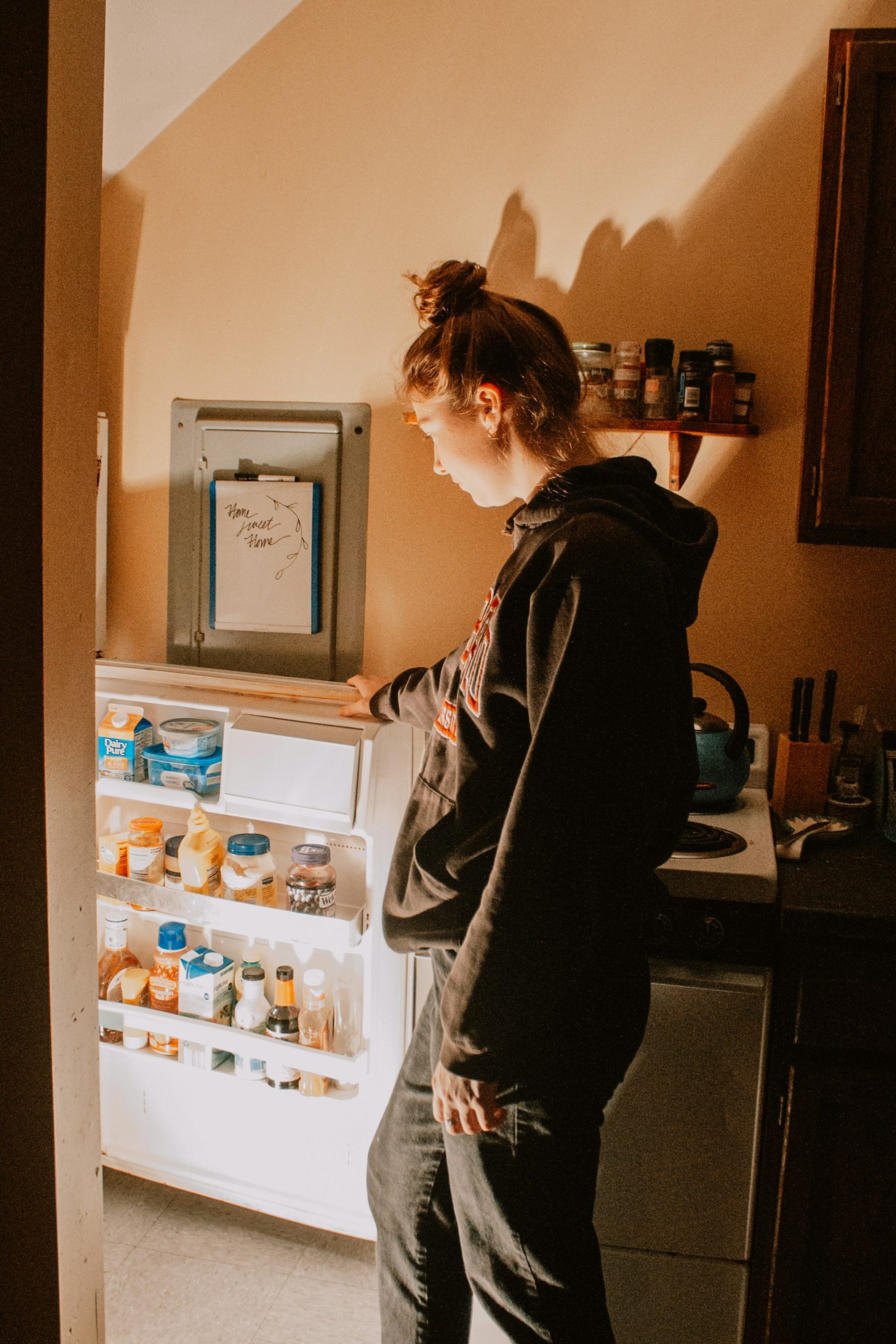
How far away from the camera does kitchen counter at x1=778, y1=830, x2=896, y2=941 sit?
127cm

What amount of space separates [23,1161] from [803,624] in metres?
1.52

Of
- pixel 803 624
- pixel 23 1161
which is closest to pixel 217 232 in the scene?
pixel 803 624

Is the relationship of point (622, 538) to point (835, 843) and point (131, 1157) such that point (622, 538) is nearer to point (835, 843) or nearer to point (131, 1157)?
point (835, 843)

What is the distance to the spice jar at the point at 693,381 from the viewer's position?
5.27 ft

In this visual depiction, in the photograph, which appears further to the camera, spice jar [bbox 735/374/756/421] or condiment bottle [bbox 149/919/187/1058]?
condiment bottle [bbox 149/919/187/1058]

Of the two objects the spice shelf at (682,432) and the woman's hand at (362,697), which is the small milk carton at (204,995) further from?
the spice shelf at (682,432)

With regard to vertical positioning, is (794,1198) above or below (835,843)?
below

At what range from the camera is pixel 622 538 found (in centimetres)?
93

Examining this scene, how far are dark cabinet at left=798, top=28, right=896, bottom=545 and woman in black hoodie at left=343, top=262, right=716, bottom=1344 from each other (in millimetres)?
476

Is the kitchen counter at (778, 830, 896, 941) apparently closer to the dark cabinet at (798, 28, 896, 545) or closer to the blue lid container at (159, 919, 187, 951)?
the dark cabinet at (798, 28, 896, 545)

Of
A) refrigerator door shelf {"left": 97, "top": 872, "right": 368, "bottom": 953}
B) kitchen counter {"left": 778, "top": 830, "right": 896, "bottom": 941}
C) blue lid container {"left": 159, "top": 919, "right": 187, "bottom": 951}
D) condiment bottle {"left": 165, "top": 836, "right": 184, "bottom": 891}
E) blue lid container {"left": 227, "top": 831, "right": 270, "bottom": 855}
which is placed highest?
kitchen counter {"left": 778, "top": 830, "right": 896, "bottom": 941}

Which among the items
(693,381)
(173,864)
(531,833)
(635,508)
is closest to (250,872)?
(173,864)

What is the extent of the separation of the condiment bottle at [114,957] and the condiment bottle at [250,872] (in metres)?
0.33

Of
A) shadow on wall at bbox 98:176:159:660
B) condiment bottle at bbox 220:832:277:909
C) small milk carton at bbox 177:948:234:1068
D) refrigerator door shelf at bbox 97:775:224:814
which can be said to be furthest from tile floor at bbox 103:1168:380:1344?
shadow on wall at bbox 98:176:159:660
